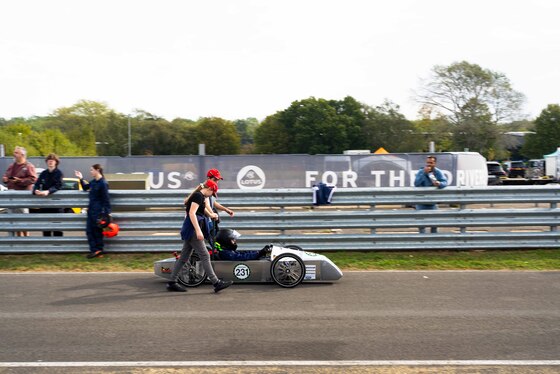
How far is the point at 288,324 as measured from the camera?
6.09 meters

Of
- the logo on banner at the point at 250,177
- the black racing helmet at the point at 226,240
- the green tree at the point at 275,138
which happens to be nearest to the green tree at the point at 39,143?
the logo on banner at the point at 250,177

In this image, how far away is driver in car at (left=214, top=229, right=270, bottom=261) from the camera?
8.05m

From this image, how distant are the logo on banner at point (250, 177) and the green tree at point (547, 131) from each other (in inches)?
2243

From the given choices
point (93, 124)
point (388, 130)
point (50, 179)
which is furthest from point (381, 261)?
point (93, 124)

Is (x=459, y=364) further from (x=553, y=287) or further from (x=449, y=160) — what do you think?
(x=449, y=160)

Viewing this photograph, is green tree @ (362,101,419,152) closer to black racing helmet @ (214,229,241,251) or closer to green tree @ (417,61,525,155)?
green tree @ (417,61,525,155)

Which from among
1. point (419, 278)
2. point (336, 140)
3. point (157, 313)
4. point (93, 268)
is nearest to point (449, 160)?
point (419, 278)

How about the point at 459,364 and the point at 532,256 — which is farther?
the point at 532,256

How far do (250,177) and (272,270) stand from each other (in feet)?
45.1

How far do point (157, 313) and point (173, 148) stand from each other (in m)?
75.8

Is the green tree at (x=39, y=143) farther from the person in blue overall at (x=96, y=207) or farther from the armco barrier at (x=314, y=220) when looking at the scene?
the person in blue overall at (x=96, y=207)

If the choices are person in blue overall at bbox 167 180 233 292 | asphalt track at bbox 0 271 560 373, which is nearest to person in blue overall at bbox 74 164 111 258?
asphalt track at bbox 0 271 560 373

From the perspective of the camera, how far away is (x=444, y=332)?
577 cm

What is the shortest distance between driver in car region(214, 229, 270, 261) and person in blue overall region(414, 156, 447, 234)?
12.5 feet
